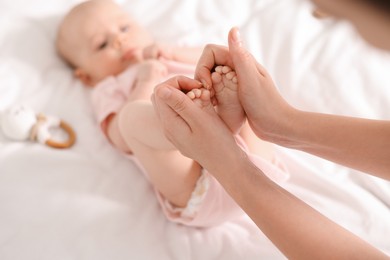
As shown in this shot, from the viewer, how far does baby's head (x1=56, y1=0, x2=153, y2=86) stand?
1.23 metres

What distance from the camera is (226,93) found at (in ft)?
2.62

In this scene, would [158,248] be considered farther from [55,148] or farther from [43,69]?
[43,69]

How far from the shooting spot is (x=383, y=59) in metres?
1.25

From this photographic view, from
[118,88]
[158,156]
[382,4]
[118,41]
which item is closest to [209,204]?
[158,156]

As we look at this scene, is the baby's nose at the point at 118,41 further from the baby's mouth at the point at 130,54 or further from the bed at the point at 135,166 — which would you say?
the bed at the point at 135,166

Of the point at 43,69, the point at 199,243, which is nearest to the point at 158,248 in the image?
the point at 199,243

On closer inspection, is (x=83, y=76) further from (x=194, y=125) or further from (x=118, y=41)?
(x=194, y=125)

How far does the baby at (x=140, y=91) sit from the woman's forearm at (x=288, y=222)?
13 cm

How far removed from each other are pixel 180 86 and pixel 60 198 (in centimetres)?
40

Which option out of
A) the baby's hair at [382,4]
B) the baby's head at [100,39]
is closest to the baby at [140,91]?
the baby's head at [100,39]

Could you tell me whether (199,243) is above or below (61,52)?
below

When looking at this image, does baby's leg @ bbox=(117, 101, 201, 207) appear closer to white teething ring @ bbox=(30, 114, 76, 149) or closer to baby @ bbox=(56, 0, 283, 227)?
baby @ bbox=(56, 0, 283, 227)

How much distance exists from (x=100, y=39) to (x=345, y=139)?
79cm

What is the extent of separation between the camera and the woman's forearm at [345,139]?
0.71 meters
